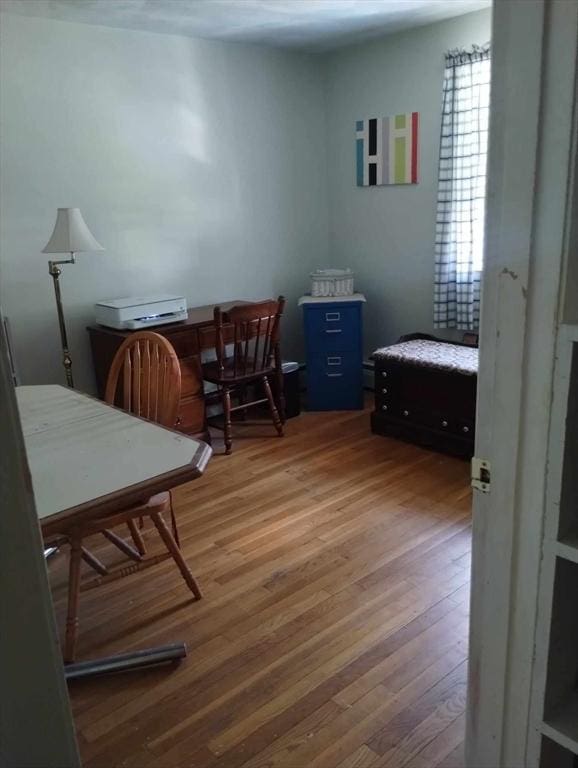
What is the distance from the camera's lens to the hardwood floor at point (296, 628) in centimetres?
171

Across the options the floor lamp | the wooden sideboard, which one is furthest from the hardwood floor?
the floor lamp

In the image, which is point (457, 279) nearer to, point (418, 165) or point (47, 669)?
point (418, 165)

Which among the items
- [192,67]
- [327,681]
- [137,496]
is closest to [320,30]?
[192,67]

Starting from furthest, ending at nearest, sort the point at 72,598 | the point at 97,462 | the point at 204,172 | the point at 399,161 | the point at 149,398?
the point at 399,161
the point at 204,172
the point at 149,398
the point at 72,598
the point at 97,462

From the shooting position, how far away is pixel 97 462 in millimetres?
1734

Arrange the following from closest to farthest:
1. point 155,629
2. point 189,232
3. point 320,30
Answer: point 155,629 < point 320,30 < point 189,232

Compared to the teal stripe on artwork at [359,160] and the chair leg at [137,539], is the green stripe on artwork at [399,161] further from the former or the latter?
the chair leg at [137,539]

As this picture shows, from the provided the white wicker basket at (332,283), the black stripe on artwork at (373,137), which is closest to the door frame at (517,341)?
the white wicker basket at (332,283)

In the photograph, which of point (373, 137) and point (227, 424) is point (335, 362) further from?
point (373, 137)

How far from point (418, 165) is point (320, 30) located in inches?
38.9

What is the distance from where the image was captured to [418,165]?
4031 millimetres

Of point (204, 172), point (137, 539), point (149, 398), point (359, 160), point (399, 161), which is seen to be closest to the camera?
point (149, 398)

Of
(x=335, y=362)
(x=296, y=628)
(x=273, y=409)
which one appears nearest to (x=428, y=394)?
(x=335, y=362)

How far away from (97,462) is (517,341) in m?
1.17
